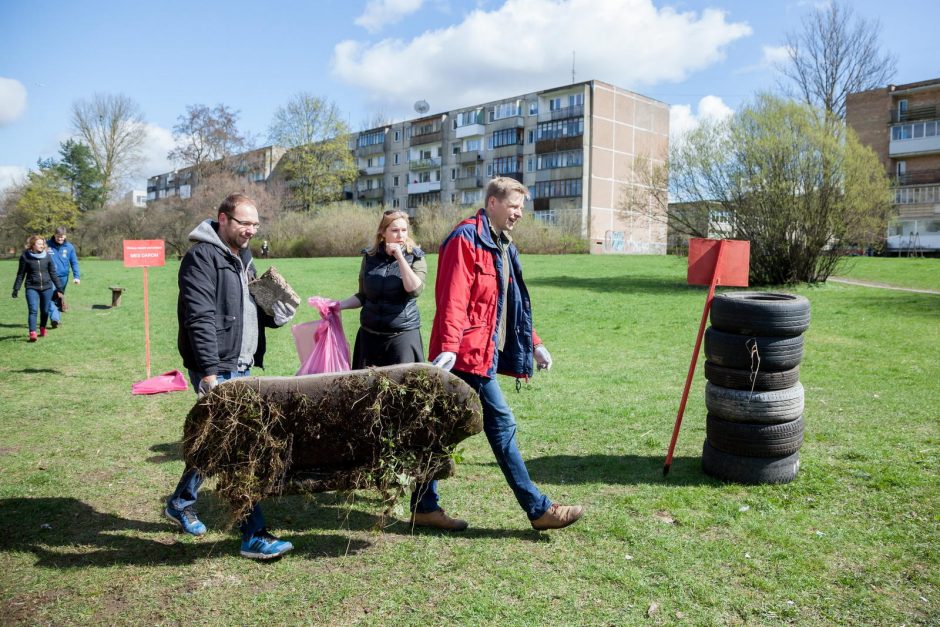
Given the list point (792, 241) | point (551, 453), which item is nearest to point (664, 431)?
point (551, 453)

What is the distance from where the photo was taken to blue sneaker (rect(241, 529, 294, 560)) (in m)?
4.15

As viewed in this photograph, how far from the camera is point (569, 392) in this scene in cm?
937

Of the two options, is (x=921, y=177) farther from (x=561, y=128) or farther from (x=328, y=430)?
(x=328, y=430)

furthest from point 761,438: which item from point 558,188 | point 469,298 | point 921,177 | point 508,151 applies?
point 508,151

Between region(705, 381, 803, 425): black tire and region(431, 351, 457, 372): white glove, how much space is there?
259 centimetres

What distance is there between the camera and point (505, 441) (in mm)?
4340

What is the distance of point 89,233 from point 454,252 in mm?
81620

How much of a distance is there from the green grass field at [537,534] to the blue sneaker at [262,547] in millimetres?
72

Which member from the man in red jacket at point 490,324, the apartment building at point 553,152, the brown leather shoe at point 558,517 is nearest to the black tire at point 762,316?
the man in red jacket at point 490,324

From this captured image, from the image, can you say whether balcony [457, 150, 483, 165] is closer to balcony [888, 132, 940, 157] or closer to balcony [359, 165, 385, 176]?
balcony [359, 165, 385, 176]

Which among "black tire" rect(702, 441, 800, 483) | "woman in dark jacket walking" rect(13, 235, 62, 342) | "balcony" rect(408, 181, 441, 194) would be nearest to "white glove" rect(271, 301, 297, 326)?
"black tire" rect(702, 441, 800, 483)

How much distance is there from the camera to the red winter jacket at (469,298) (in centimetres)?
412

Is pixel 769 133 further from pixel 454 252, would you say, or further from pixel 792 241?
pixel 454 252

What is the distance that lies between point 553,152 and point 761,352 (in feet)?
213
